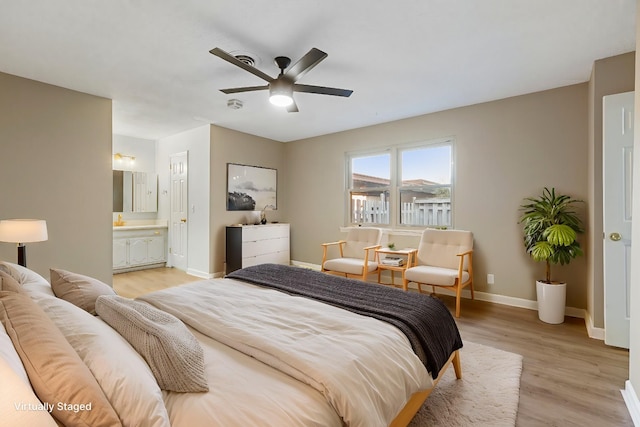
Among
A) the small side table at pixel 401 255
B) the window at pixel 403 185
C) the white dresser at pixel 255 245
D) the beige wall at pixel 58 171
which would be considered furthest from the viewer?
the white dresser at pixel 255 245

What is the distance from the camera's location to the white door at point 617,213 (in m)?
2.53

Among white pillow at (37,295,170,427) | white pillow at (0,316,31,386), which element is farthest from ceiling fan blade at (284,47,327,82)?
white pillow at (0,316,31,386)

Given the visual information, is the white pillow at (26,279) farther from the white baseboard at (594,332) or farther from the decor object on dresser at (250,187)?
the white baseboard at (594,332)

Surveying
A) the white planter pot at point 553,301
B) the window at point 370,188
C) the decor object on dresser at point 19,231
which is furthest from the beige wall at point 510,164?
the decor object on dresser at point 19,231

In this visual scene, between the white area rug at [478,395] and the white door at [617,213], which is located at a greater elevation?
the white door at [617,213]

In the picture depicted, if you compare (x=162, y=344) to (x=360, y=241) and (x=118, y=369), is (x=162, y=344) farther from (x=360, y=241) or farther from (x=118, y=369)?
(x=360, y=241)

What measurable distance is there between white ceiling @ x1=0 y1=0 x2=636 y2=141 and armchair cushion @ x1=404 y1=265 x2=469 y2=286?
207cm

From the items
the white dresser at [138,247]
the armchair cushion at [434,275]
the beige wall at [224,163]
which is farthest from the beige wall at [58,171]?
the armchair cushion at [434,275]

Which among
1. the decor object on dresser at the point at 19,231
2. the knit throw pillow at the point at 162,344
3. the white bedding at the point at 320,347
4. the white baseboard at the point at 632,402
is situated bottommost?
the white baseboard at the point at 632,402

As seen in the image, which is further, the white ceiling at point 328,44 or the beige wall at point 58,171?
the beige wall at point 58,171

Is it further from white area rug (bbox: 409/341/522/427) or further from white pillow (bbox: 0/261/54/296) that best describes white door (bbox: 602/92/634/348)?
white pillow (bbox: 0/261/54/296)

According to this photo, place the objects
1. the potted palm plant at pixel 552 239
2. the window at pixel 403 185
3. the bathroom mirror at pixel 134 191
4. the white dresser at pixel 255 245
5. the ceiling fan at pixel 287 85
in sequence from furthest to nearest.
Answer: the bathroom mirror at pixel 134 191, the white dresser at pixel 255 245, the window at pixel 403 185, the potted palm plant at pixel 552 239, the ceiling fan at pixel 287 85

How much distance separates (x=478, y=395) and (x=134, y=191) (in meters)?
6.20

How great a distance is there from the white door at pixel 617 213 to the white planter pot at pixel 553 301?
49 centimetres
